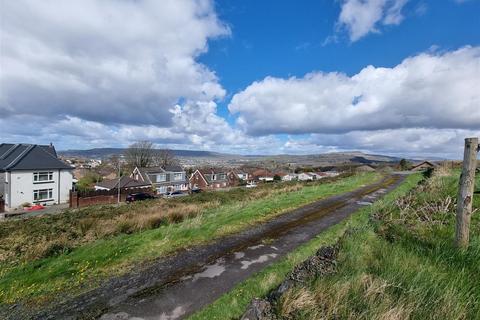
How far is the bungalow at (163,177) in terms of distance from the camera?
6209cm

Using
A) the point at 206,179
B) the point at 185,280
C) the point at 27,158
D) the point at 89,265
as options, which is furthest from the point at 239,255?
the point at 206,179

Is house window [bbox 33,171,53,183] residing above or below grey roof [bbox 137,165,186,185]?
above

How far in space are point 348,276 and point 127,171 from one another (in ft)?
251

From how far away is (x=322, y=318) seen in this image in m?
2.89

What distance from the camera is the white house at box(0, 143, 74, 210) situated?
121 feet

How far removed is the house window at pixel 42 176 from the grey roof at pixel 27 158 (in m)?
0.77

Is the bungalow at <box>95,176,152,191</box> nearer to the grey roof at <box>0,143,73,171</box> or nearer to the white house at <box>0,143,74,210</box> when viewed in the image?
the white house at <box>0,143,74,210</box>

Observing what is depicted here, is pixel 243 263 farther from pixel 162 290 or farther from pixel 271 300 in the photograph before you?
pixel 271 300

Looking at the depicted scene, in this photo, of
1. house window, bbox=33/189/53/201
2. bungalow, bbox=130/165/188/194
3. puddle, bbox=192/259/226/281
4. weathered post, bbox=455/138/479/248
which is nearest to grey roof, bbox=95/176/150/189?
bungalow, bbox=130/165/188/194

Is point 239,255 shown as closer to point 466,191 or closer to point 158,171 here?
point 466,191

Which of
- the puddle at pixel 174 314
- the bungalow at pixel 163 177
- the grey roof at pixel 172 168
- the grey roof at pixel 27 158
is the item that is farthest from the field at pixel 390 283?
the grey roof at pixel 172 168

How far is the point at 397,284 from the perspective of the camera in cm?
353

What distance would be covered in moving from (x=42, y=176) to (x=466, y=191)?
162ft

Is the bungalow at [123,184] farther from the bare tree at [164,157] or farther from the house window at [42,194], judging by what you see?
the bare tree at [164,157]
